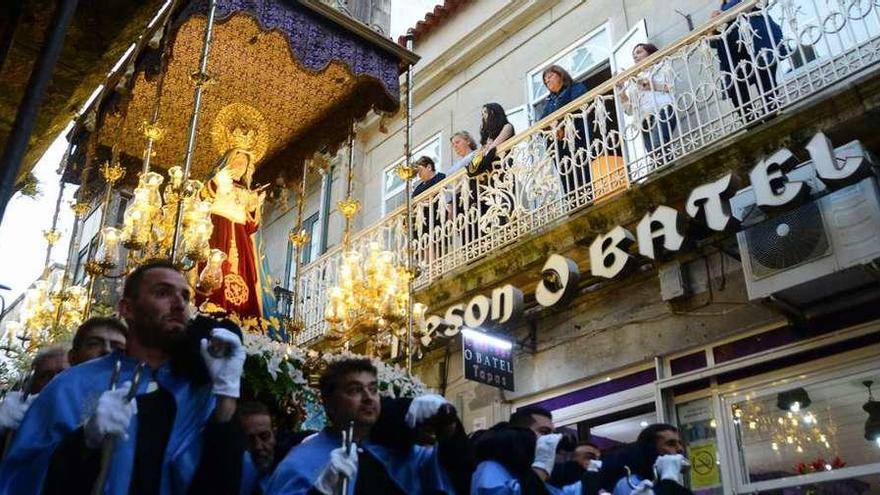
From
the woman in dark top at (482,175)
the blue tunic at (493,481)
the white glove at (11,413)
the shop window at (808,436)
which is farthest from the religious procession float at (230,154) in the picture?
the shop window at (808,436)

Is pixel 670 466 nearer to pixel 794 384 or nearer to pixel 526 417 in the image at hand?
pixel 526 417

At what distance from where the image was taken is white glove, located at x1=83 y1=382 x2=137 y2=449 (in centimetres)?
256

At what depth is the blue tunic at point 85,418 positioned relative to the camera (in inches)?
108

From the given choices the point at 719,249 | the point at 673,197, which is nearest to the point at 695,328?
the point at 719,249

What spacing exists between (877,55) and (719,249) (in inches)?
91.0

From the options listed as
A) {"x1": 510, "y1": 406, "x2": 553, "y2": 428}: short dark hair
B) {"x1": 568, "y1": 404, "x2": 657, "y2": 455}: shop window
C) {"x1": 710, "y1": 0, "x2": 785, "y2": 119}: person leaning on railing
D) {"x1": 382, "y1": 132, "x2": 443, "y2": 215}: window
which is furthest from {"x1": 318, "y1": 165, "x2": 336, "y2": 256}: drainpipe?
{"x1": 510, "y1": 406, "x2": 553, "y2": 428}: short dark hair

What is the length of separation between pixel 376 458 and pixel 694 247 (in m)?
5.52

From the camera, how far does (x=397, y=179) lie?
14.8m

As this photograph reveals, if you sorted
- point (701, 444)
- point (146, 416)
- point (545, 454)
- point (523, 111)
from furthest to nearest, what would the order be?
point (523, 111), point (701, 444), point (545, 454), point (146, 416)

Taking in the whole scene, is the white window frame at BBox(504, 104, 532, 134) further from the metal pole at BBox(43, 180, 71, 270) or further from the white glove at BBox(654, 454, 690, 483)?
the white glove at BBox(654, 454, 690, 483)

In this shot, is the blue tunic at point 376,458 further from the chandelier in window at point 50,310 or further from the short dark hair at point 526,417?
the chandelier in window at point 50,310

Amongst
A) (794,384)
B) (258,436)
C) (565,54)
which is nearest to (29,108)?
(258,436)

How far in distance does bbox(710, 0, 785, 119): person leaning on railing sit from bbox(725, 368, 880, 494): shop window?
9.27 ft

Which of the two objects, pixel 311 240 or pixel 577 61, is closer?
pixel 577 61
